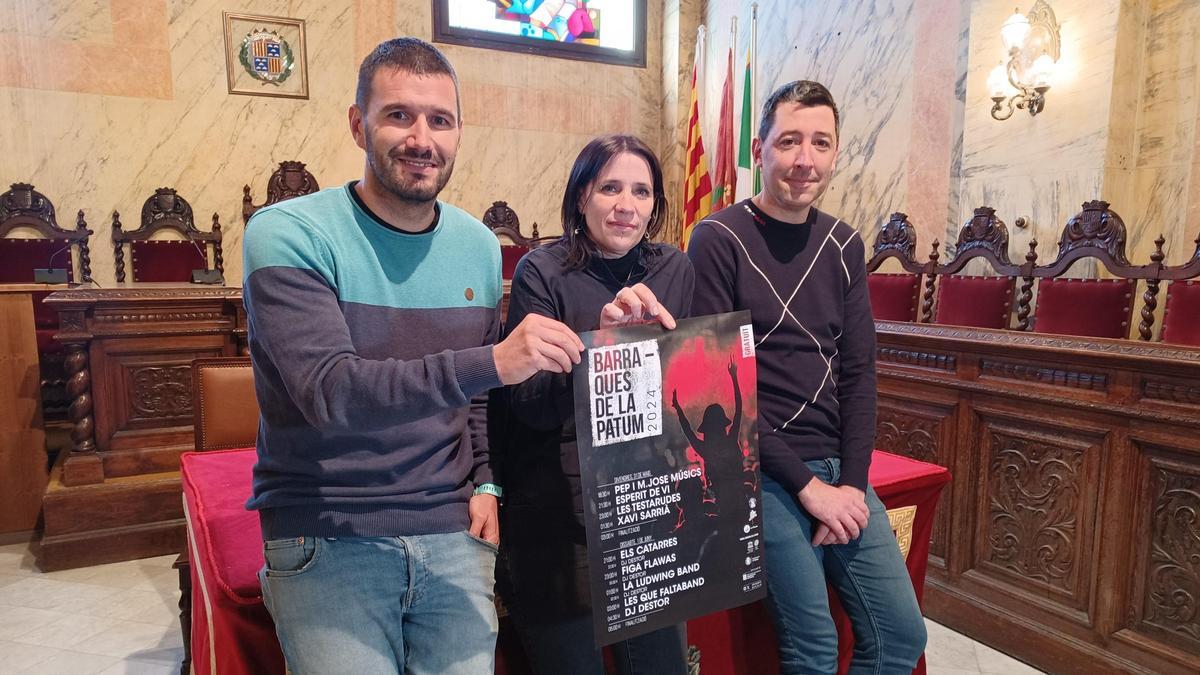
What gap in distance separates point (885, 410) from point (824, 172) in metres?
1.77

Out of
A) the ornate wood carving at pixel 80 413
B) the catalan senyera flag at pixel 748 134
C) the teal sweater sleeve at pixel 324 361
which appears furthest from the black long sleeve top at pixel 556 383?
the catalan senyera flag at pixel 748 134

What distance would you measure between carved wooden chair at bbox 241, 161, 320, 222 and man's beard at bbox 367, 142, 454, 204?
551 cm

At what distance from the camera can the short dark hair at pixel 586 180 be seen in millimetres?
1597

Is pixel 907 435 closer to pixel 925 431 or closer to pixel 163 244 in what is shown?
pixel 925 431

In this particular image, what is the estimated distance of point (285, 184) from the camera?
6492 millimetres

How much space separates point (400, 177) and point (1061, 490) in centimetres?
244

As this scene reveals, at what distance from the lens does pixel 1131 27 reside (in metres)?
3.98

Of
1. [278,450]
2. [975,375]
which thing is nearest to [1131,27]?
[975,375]

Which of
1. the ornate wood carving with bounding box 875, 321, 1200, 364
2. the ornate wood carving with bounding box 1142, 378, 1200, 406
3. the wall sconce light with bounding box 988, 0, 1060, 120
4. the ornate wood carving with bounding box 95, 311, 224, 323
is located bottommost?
the ornate wood carving with bounding box 1142, 378, 1200, 406

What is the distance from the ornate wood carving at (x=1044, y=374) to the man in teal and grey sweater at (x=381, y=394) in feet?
6.81

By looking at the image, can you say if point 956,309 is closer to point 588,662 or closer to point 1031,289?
point 1031,289

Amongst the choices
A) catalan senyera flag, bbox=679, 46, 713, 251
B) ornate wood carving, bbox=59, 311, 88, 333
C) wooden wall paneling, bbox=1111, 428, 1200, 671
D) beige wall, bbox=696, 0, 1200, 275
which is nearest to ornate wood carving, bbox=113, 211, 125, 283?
ornate wood carving, bbox=59, 311, 88, 333

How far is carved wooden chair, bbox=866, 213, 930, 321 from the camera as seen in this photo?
4449mm

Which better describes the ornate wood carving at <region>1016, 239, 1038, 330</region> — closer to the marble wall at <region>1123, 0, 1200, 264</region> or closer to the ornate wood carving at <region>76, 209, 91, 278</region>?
the marble wall at <region>1123, 0, 1200, 264</region>
